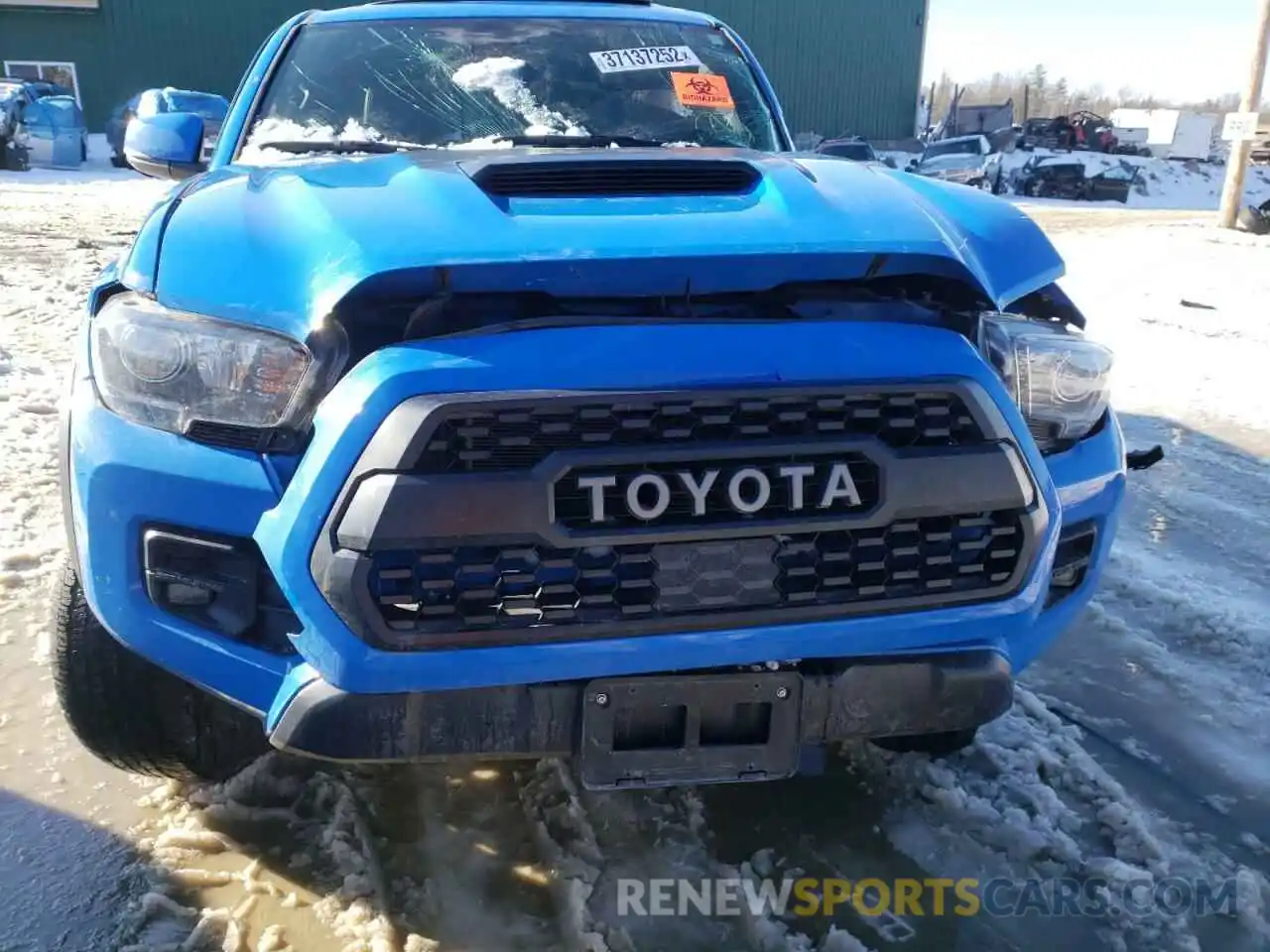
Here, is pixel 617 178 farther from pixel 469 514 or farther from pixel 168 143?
pixel 168 143

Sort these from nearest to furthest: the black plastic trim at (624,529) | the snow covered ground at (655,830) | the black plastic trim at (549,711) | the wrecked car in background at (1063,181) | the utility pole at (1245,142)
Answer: the black plastic trim at (624,529) → the black plastic trim at (549,711) → the snow covered ground at (655,830) → the utility pole at (1245,142) → the wrecked car in background at (1063,181)

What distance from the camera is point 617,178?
2.19 metres

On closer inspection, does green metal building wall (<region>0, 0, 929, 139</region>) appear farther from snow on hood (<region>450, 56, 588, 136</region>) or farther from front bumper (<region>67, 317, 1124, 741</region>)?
front bumper (<region>67, 317, 1124, 741</region>)

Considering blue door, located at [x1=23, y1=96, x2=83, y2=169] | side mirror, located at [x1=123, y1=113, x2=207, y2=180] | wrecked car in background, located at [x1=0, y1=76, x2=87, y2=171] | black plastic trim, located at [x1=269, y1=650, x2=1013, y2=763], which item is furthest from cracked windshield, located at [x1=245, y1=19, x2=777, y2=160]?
blue door, located at [x1=23, y1=96, x2=83, y2=169]

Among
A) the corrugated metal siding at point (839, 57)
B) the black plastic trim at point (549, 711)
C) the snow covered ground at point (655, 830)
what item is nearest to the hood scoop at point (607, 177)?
the black plastic trim at point (549, 711)

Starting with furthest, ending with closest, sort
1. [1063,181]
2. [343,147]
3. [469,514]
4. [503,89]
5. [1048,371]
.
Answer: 1. [1063,181]
2. [503,89]
3. [343,147]
4. [1048,371]
5. [469,514]

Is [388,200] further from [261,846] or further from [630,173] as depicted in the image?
[261,846]

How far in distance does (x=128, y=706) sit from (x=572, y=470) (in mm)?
1175

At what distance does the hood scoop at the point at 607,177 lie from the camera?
Answer: 2082mm

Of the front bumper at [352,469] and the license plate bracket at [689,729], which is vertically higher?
the front bumper at [352,469]

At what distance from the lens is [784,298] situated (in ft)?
6.28

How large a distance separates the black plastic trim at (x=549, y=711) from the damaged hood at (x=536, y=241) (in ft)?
2.04

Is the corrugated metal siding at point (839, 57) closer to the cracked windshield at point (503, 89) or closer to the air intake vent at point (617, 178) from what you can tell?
the cracked windshield at point (503, 89)

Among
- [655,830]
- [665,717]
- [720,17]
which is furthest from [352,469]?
[720,17]
